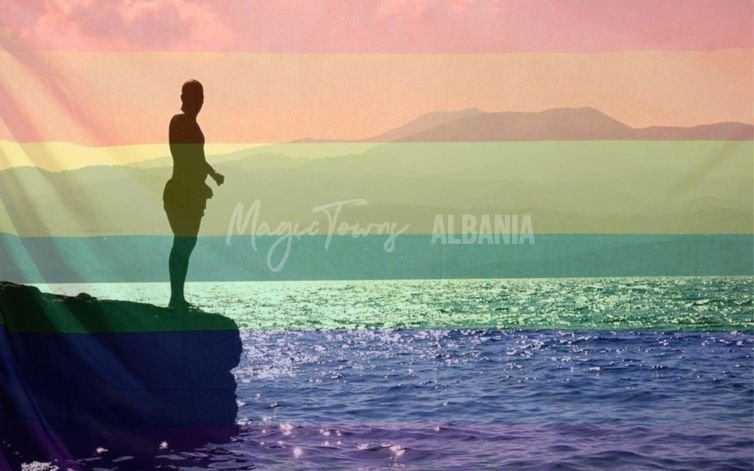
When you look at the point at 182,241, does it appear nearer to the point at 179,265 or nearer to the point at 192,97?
the point at 179,265

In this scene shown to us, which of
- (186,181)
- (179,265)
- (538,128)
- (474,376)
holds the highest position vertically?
(538,128)

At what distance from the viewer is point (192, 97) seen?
236 cm

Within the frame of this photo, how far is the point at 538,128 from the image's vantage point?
2354 millimetres

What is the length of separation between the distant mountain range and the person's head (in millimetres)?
622

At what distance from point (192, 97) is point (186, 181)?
10.1 inches

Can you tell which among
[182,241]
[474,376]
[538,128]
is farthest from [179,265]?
[538,128]

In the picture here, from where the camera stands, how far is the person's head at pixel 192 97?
2.35 meters

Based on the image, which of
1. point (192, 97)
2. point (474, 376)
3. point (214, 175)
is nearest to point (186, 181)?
point (214, 175)

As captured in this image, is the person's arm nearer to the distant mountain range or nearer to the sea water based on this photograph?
the sea water

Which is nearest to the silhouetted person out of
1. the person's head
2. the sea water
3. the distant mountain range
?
the person's head

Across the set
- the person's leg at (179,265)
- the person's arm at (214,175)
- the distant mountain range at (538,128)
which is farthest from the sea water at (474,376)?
the distant mountain range at (538,128)

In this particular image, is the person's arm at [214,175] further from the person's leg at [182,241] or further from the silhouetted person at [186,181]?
the person's leg at [182,241]

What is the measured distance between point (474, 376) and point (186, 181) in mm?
1064

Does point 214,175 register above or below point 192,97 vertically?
below
